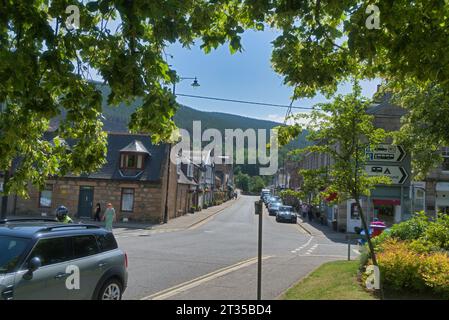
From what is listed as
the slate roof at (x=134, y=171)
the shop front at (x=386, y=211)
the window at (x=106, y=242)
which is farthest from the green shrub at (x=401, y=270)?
the slate roof at (x=134, y=171)

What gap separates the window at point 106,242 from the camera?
8.29 meters

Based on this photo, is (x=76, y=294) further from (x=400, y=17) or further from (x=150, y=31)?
(x=400, y=17)

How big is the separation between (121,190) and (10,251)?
97.4ft

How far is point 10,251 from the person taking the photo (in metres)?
6.75

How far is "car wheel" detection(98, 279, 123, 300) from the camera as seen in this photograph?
782 centimetres

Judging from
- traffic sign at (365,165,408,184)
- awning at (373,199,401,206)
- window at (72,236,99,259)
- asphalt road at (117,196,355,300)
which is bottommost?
asphalt road at (117,196,355,300)

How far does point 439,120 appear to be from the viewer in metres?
12.6

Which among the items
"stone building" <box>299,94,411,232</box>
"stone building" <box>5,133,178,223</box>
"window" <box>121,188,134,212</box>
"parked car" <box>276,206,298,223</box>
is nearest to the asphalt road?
"stone building" <box>299,94,411,232</box>

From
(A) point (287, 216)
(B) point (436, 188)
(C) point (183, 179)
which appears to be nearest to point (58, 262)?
(B) point (436, 188)

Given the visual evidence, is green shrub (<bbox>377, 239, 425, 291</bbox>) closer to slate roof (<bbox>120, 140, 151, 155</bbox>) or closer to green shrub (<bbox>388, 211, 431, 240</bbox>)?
green shrub (<bbox>388, 211, 431, 240</bbox>)

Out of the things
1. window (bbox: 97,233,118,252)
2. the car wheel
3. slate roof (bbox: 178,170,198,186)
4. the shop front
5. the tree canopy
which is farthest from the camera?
slate roof (bbox: 178,170,198,186)

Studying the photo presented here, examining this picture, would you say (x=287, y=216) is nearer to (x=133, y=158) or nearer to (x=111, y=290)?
(x=133, y=158)

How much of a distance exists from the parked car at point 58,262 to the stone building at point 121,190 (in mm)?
27269
